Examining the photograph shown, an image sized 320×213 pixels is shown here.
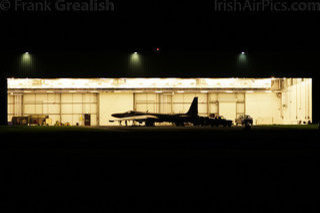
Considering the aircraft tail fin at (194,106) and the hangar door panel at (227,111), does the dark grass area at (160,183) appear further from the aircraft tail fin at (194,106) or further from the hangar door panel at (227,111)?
the hangar door panel at (227,111)

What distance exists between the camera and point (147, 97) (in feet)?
187

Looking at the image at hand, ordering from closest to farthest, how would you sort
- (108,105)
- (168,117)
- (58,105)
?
(168,117), (108,105), (58,105)

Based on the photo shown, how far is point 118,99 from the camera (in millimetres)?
55969

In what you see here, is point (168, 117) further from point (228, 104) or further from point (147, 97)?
point (228, 104)

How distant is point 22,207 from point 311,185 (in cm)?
586

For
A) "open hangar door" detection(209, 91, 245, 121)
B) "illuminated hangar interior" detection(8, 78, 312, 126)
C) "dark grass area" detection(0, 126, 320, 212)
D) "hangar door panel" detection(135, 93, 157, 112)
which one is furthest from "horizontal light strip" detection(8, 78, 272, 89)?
"dark grass area" detection(0, 126, 320, 212)

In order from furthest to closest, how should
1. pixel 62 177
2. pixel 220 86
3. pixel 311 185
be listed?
pixel 220 86, pixel 62 177, pixel 311 185

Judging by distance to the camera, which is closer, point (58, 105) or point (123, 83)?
point (123, 83)

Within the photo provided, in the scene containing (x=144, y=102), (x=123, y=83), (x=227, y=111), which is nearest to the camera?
(x=123, y=83)

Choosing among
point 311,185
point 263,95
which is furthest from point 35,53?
point 311,185

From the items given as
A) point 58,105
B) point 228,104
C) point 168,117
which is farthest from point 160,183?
point 58,105

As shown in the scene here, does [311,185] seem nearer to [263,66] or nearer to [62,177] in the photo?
[62,177]

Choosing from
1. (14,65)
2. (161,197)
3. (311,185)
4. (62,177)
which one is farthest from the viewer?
(14,65)

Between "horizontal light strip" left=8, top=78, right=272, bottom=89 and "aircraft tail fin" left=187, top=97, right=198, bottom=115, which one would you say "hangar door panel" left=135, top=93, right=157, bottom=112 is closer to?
"horizontal light strip" left=8, top=78, right=272, bottom=89
